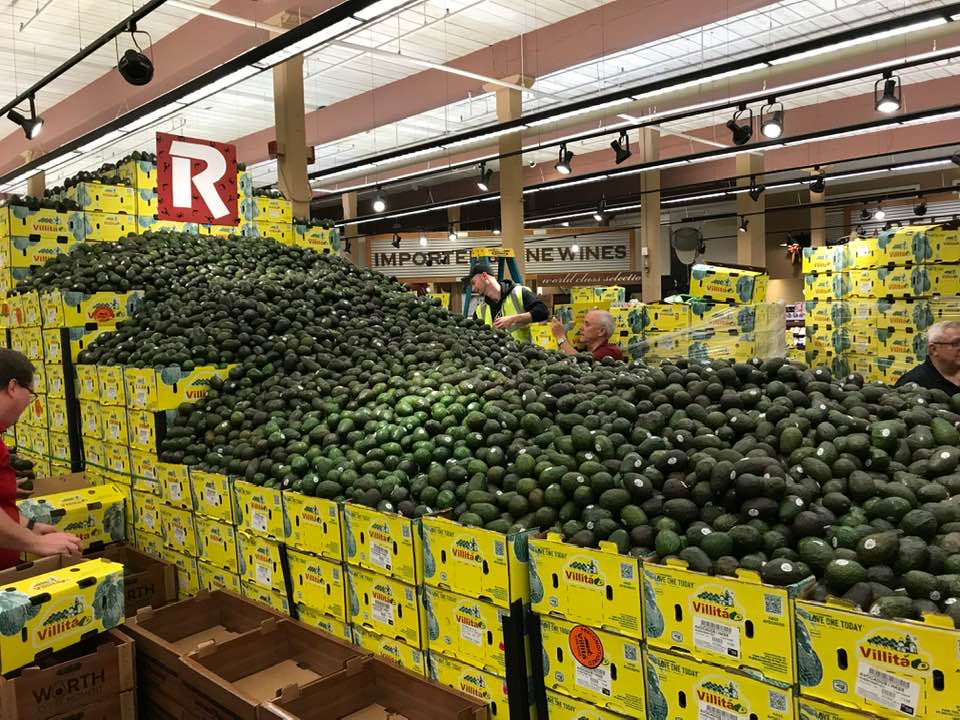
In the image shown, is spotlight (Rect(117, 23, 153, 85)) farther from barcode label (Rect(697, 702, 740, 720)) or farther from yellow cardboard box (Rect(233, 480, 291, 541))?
barcode label (Rect(697, 702, 740, 720))

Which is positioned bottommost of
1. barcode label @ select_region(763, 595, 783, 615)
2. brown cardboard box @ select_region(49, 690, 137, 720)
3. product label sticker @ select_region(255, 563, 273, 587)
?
brown cardboard box @ select_region(49, 690, 137, 720)

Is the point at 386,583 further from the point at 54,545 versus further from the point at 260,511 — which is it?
the point at 54,545

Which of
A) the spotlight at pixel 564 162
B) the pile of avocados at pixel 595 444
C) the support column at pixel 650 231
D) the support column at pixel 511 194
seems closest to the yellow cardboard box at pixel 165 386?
the pile of avocados at pixel 595 444

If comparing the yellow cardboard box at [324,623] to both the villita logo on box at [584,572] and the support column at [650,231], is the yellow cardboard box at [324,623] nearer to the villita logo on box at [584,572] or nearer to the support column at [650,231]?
the villita logo on box at [584,572]

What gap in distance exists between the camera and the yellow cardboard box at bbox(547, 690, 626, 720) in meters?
2.19

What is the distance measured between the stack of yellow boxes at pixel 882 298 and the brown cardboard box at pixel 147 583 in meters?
7.77

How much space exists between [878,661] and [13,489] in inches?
134

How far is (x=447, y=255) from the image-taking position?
2028 cm

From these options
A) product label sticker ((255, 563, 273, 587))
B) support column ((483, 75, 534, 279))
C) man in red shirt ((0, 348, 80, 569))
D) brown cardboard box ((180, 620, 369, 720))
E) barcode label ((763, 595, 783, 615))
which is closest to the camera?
barcode label ((763, 595, 783, 615))

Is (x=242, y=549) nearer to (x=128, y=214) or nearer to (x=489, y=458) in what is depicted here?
(x=489, y=458)

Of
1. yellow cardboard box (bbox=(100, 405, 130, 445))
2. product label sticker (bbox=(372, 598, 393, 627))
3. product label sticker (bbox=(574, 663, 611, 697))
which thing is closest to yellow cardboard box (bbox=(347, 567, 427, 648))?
product label sticker (bbox=(372, 598, 393, 627))

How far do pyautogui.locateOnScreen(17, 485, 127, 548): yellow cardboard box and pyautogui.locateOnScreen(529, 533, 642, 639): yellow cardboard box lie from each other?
9.69ft

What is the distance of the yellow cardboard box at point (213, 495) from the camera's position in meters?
3.60

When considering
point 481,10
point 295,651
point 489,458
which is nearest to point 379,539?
point 489,458
